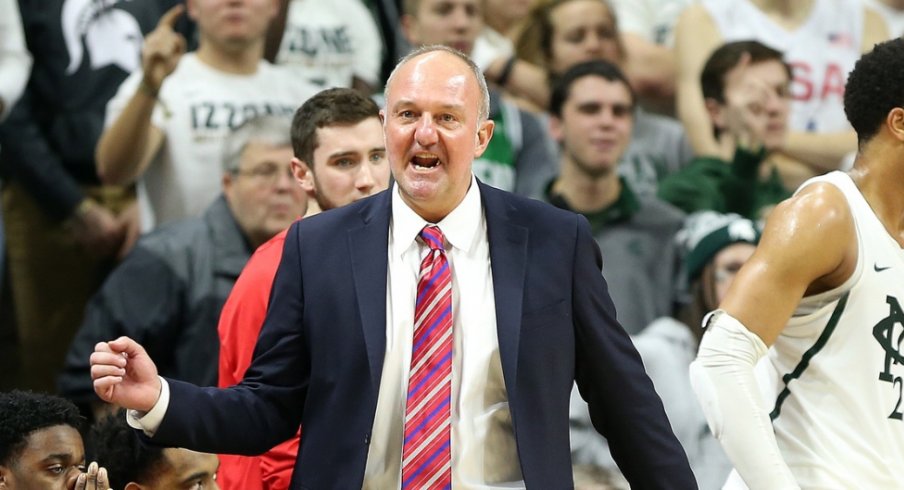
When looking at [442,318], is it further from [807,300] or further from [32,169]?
[32,169]

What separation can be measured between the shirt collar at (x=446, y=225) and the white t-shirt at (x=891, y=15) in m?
4.91

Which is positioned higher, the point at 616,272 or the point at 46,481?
the point at 616,272

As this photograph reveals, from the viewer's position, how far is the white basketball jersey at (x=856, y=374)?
3.20 m

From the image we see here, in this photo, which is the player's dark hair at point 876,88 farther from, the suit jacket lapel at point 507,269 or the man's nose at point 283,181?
the man's nose at point 283,181

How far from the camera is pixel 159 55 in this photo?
565 centimetres

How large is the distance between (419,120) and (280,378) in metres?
0.60

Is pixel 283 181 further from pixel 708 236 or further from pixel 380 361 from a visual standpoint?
pixel 380 361

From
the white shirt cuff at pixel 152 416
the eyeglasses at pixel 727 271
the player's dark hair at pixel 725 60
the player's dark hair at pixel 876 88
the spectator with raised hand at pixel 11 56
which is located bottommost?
the white shirt cuff at pixel 152 416

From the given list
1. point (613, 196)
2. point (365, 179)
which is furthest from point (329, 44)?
point (365, 179)

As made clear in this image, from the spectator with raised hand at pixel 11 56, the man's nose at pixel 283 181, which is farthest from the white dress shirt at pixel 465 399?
the spectator with raised hand at pixel 11 56

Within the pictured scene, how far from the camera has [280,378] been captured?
2855mm

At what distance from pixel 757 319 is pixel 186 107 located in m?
3.27

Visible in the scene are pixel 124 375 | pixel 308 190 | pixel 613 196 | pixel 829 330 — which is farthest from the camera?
pixel 613 196

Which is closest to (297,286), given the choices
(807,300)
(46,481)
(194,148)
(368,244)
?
(368,244)
